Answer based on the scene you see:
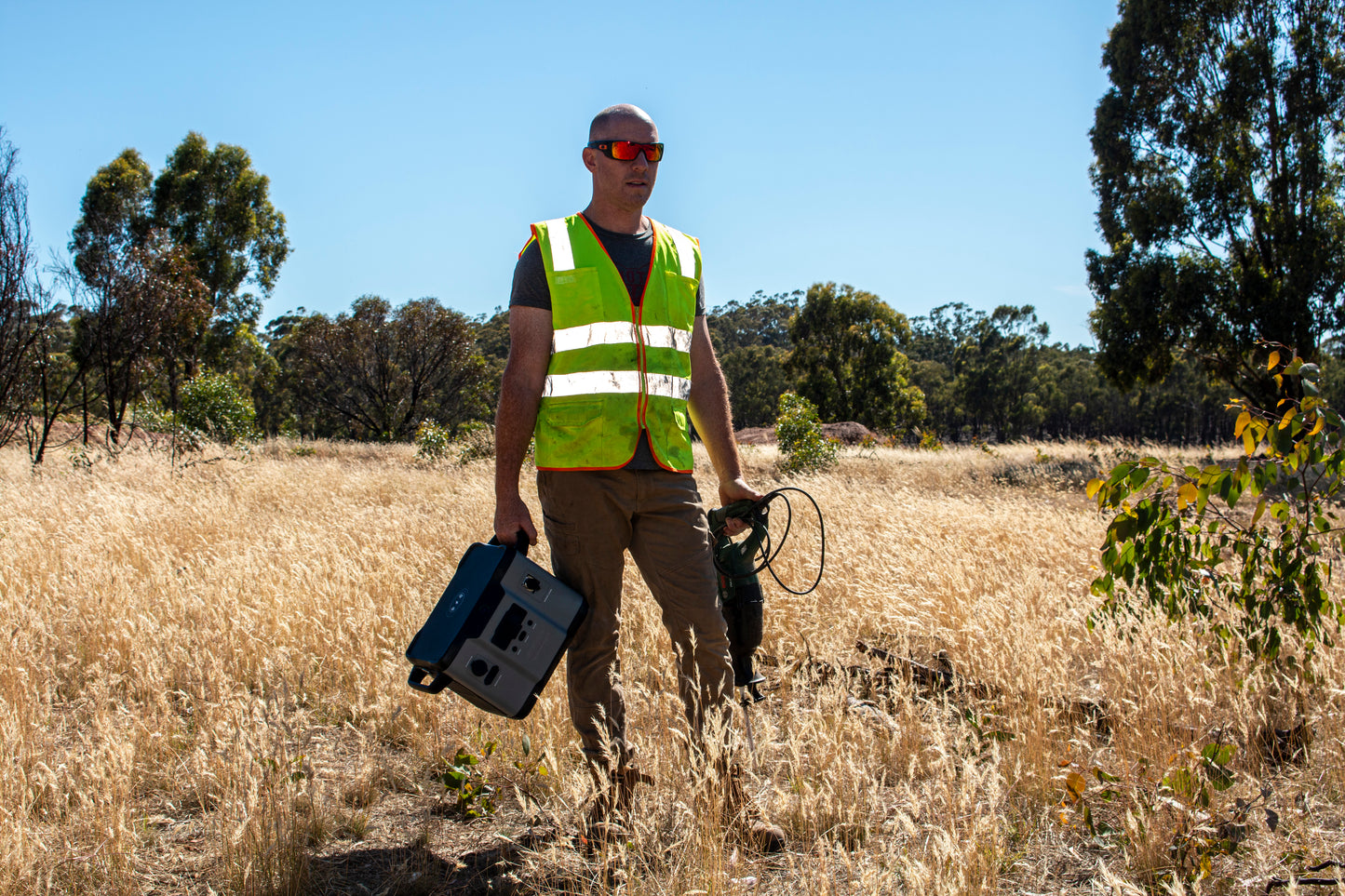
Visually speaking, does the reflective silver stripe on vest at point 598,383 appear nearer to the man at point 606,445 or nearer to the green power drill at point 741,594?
the man at point 606,445

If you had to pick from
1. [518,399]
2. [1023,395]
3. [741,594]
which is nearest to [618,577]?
[741,594]

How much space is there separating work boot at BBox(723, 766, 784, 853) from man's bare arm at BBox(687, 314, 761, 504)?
940 millimetres

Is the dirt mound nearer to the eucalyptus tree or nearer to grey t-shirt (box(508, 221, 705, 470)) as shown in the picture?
the eucalyptus tree

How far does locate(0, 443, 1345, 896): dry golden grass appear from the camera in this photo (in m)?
2.17

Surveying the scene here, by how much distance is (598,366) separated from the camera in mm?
2564

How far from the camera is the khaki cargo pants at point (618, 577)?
255 centimetres

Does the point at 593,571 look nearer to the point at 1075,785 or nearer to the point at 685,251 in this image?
the point at 685,251

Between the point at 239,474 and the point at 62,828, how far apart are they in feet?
29.1

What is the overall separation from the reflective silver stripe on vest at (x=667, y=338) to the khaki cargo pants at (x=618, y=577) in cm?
42

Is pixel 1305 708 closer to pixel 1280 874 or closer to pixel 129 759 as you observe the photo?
pixel 1280 874

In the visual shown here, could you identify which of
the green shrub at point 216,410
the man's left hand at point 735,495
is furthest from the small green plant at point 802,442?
the man's left hand at point 735,495

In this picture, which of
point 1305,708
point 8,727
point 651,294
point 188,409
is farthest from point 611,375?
point 188,409

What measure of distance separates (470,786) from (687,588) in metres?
1.00

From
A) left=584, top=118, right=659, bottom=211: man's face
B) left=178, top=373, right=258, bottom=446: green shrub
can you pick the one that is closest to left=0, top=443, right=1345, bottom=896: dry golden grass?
left=584, top=118, right=659, bottom=211: man's face
